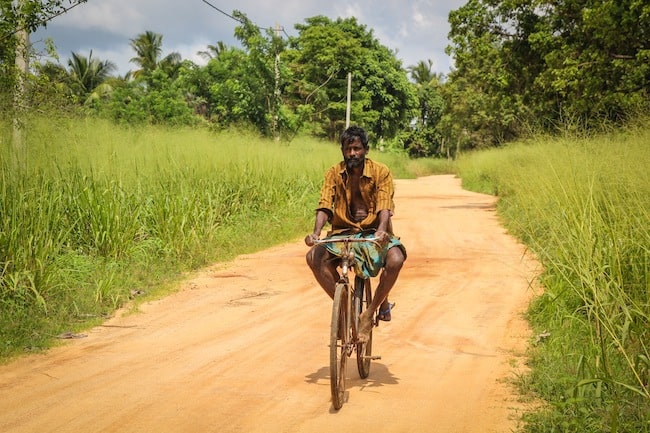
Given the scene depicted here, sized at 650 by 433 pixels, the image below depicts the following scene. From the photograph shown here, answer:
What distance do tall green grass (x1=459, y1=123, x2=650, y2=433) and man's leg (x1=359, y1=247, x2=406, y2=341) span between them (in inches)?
40.2

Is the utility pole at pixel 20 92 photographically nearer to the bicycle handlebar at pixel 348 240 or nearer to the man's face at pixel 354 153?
the man's face at pixel 354 153

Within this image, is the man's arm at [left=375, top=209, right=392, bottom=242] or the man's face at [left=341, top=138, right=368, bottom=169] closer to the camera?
the man's arm at [left=375, top=209, right=392, bottom=242]

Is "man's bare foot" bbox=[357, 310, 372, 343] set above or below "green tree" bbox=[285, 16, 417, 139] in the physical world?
below

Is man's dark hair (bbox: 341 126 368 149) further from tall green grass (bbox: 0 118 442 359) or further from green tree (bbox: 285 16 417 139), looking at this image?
green tree (bbox: 285 16 417 139)

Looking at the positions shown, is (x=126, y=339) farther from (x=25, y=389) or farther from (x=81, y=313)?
(x=25, y=389)

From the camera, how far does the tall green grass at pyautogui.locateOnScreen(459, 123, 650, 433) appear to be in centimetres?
434

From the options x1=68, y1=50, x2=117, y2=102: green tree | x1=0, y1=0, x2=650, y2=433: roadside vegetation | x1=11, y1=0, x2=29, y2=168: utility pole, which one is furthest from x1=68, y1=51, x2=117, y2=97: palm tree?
x1=11, y1=0, x2=29, y2=168: utility pole

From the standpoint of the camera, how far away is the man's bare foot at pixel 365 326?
5.19m

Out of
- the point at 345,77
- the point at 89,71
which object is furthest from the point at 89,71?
the point at 345,77

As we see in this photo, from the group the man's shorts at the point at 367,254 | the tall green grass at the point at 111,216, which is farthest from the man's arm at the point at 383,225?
the tall green grass at the point at 111,216

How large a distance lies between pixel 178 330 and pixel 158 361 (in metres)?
1.17

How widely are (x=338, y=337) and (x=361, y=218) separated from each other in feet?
3.31

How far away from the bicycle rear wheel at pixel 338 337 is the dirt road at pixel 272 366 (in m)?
0.15

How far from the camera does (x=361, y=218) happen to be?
5535mm
